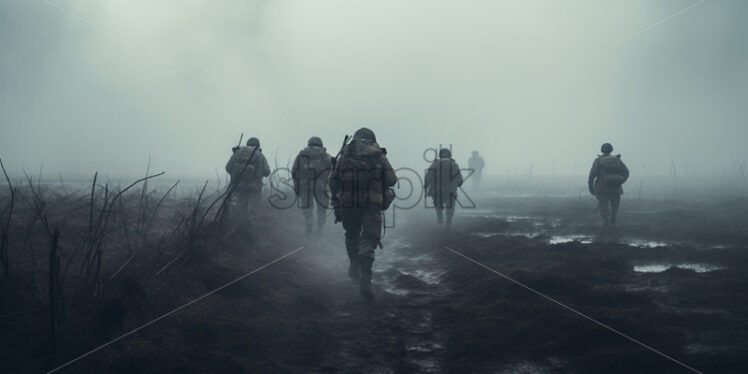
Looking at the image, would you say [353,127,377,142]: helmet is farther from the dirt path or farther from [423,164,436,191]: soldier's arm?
[423,164,436,191]: soldier's arm

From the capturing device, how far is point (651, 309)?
4.13m

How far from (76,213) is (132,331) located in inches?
210

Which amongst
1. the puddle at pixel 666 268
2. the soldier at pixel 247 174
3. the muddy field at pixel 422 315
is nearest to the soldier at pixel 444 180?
the muddy field at pixel 422 315

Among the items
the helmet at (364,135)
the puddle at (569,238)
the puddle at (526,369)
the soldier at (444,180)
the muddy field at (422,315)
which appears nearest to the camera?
the puddle at (526,369)

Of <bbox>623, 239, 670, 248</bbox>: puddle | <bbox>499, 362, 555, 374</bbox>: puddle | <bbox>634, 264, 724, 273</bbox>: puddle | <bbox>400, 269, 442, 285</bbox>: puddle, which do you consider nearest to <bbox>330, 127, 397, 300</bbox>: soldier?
<bbox>400, 269, 442, 285</bbox>: puddle

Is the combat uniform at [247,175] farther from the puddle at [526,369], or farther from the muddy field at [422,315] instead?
the puddle at [526,369]

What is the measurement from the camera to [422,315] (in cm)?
449

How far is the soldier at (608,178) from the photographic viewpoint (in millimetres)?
10188

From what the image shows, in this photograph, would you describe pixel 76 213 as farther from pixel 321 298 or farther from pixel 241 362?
pixel 241 362

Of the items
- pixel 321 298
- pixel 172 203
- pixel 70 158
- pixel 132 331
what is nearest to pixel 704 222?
pixel 321 298

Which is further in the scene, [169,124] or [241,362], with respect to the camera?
[169,124]

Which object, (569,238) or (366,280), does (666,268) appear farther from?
(366,280)

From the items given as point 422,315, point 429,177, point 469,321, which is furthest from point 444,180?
point 469,321

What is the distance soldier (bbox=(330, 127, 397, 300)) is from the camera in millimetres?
5949
